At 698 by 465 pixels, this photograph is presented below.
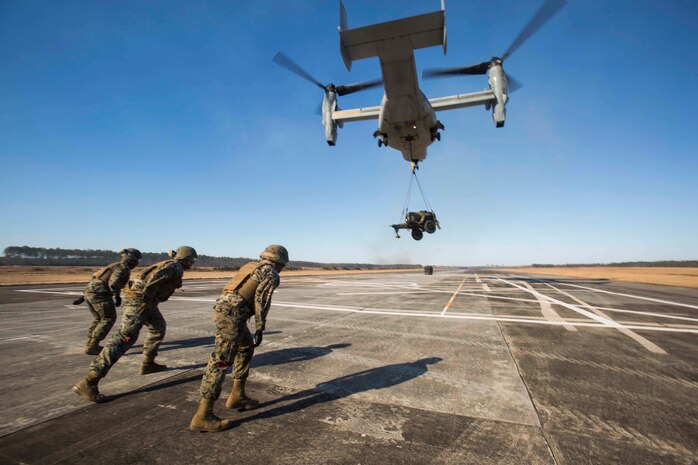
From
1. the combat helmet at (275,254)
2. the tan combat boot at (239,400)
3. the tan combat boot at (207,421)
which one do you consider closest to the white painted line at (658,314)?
the combat helmet at (275,254)

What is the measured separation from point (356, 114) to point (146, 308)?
1525 centimetres

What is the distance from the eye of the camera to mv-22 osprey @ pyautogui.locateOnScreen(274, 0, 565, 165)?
8.58m

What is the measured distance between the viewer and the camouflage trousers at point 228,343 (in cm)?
289

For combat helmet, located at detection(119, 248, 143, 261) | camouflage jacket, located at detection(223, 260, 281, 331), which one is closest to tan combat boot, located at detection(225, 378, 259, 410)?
camouflage jacket, located at detection(223, 260, 281, 331)

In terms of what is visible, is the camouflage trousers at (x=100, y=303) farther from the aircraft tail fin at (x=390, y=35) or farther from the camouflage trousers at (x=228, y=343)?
the aircraft tail fin at (x=390, y=35)

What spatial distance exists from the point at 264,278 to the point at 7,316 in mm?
10805

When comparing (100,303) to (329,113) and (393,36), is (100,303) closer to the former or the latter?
(393,36)

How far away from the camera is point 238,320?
3.11 meters

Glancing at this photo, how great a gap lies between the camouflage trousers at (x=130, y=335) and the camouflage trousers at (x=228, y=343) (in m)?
1.37

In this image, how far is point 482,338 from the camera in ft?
19.2

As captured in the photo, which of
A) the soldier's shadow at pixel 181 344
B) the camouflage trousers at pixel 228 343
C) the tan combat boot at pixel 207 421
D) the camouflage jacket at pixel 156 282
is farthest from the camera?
the soldier's shadow at pixel 181 344

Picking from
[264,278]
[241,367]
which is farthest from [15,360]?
[264,278]

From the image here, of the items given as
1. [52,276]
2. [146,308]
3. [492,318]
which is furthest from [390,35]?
[52,276]

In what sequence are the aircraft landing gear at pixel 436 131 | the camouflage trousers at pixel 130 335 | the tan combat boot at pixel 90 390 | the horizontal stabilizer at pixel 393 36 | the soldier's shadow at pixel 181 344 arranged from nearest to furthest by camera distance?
1. the tan combat boot at pixel 90 390
2. the camouflage trousers at pixel 130 335
3. the soldier's shadow at pixel 181 344
4. the horizontal stabilizer at pixel 393 36
5. the aircraft landing gear at pixel 436 131
